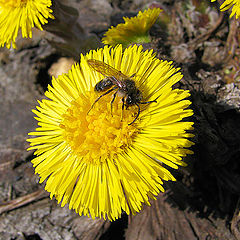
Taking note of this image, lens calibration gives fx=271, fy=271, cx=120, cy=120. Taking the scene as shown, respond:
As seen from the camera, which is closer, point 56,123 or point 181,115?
point 181,115

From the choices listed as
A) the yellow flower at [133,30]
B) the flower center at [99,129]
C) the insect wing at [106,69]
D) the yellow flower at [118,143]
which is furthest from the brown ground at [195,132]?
the insect wing at [106,69]

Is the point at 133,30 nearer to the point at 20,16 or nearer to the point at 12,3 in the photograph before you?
the point at 20,16

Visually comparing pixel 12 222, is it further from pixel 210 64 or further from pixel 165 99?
pixel 210 64

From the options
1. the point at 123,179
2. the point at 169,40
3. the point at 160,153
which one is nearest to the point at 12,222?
the point at 123,179

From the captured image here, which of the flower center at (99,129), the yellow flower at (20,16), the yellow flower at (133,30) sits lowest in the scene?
the flower center at (99,129)

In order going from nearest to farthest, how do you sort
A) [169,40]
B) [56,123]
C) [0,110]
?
[56,123] → [169,40] → [0,110]

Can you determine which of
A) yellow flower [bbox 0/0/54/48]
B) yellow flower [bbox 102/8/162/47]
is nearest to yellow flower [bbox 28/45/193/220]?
yellow flower [bbox 102/8/162/47]

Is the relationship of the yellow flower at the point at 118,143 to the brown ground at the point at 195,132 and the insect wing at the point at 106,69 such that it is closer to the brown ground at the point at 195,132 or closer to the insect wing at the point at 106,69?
the insect wing at the point at 106,69

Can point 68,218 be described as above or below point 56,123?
below
